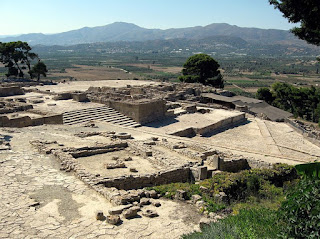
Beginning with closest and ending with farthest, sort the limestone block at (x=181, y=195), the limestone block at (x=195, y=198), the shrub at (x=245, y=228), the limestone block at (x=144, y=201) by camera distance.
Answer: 1. the shrub at (x=245, y=228)
2. the limestone block at (x=144, y=201)
3. the limestone block at (x=195, y=198)
4. the limestone block at (x=181, y=195)

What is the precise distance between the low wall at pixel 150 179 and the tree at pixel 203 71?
1313 inches

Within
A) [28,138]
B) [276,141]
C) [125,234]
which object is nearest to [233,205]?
[125,234]

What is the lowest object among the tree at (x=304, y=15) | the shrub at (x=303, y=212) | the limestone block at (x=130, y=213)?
the limestone block at (x=130, y=213)

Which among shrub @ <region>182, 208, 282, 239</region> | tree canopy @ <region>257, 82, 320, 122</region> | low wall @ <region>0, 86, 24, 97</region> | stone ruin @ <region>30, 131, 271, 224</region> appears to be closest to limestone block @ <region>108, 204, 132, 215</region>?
stone ruin @ <region>30, 131, 271, 224</region>

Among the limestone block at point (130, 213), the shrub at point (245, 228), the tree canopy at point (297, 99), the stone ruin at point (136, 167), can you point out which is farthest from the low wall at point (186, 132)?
the tree canopy at point (297, 99)

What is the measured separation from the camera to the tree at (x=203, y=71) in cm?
4331

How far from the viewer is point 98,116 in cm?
2217

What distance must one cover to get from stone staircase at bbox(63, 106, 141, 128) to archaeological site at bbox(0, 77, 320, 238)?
67 mm

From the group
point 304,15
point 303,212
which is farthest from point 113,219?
point 304,15

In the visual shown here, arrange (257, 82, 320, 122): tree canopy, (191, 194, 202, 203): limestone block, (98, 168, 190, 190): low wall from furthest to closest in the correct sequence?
(257, 82, 320, 122): tree canopy
(98, 168, 190, 190): low wall
(191, 194, 202, 203): limestone block

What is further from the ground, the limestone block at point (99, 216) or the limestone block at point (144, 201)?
the limestone block at point (99, 216)

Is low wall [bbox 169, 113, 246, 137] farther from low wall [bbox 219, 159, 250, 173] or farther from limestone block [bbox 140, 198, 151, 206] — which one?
limestone block [bbox 140, 198, 151, 206]

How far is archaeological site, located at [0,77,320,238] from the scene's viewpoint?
23.4 ft

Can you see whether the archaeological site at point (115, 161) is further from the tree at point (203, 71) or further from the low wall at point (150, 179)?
the tree at point (203, 71)
